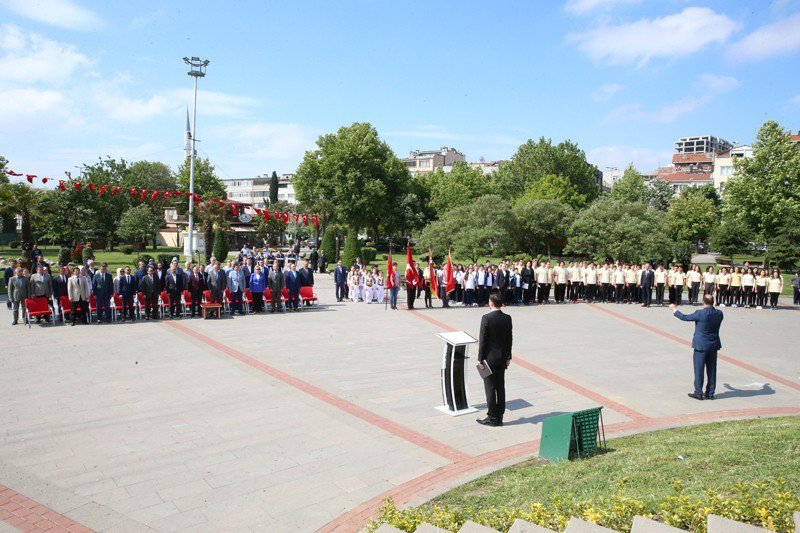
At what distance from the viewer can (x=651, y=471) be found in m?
6.48

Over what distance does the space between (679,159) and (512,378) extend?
456 feet

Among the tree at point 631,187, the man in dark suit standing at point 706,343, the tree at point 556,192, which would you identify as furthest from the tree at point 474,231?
the tree at point 631,187

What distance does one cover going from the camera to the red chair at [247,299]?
20375mm

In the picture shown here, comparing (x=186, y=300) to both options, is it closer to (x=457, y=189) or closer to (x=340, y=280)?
(x=340, y=280)

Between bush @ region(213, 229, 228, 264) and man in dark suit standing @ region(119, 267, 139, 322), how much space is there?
26141mm

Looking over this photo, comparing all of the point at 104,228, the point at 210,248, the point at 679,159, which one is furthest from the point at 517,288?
the point at 679,159

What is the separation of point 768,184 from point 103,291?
46.4 m

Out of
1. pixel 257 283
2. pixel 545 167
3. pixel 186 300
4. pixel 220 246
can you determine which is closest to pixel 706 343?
pixel 257 283

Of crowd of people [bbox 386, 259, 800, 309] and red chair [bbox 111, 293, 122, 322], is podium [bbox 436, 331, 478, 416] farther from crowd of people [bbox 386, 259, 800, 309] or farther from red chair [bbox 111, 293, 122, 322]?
crowd of people [bbox 386, 259, 800, 309]

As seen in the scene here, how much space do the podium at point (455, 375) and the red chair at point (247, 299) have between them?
12453 millimetres

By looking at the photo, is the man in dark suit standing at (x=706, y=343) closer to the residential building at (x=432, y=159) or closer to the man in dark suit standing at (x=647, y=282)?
the man in dark suit standing at (x=647, y=282)

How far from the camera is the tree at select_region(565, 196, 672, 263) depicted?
30.3m

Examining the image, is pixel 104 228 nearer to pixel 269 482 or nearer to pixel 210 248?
pixel 210 248

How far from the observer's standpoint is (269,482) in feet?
22.1
